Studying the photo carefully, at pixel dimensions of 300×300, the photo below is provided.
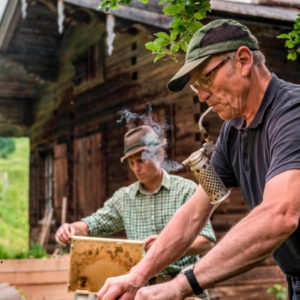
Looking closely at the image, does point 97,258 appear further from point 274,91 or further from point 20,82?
point 20,82

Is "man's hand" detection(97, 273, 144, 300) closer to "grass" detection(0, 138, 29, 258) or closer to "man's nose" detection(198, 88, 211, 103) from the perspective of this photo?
"man's nose" detection(198, 88, 211, 103)

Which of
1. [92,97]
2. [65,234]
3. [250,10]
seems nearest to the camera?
[65,234]

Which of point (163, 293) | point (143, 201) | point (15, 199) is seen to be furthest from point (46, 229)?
point (15, 199)

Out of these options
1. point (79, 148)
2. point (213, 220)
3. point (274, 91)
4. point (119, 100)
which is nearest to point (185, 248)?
point (274, 91)

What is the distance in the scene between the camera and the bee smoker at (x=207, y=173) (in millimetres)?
2258

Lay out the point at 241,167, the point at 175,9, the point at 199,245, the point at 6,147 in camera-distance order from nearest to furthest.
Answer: the point at 241,167
the point at 175,9
the point at 199,245
the point at 6,147

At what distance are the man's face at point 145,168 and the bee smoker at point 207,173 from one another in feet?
5.82

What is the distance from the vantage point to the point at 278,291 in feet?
22.7

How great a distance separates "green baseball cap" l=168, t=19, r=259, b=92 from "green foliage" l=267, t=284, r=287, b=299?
531cm

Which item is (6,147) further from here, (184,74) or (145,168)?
(184,74)

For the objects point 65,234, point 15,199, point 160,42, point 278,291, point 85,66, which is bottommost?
point 15,199

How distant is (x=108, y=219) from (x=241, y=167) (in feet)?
7.22

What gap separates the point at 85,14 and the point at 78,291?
6.26 m

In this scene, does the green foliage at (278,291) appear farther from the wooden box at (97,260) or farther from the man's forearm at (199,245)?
the wooden box at (97,260)
